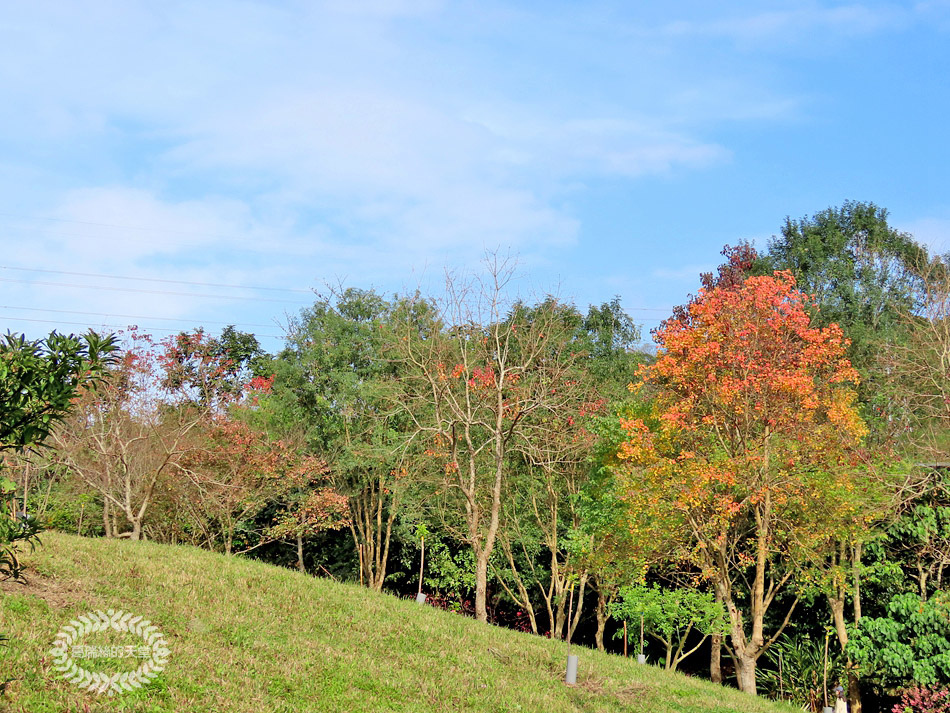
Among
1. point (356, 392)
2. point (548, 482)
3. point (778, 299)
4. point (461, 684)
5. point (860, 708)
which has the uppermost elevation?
point (778, 299)

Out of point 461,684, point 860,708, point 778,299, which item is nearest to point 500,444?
point 778,299

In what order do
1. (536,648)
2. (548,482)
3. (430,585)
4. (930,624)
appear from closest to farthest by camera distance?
(536,648) < (930,624) < (548,482) < (430,585)

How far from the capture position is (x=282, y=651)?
1214cm

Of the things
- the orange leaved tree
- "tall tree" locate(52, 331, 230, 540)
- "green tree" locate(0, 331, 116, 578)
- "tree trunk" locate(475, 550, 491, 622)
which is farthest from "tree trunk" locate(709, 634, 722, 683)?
"green tree" locate(0, 331, 116, 578)

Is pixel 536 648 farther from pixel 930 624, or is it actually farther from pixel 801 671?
pixel 801 671

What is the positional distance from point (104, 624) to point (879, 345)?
90.8ft

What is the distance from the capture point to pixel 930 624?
2011cm

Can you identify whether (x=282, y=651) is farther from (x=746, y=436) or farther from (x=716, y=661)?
(x=716, y=661)

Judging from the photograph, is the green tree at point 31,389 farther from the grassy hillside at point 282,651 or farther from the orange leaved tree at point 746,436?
the orange leaved tree at point 746,436

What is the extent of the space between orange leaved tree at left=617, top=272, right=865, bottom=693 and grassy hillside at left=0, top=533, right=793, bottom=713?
4212mm

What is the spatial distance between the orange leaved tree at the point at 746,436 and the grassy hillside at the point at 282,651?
4.21 metres

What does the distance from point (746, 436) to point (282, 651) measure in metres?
13.2

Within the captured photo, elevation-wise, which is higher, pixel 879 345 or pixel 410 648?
pixel 879 345

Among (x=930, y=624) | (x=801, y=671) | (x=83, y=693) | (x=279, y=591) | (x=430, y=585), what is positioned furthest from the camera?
(x=430, y=585)
